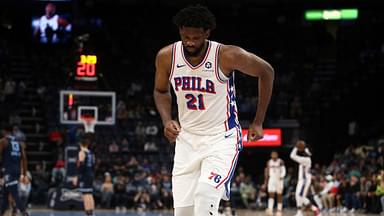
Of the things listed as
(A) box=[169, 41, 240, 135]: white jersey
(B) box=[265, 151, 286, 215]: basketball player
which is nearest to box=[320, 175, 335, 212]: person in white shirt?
(B) box=[265, 151, 286, 215]: basketball player

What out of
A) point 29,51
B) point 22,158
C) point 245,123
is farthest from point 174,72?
point 29,51

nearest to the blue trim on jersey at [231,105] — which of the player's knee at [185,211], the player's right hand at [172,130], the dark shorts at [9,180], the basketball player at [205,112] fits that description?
the basketball player at [205,112]

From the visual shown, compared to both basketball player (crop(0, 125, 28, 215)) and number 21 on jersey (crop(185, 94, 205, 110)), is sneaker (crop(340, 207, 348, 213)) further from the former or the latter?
number 21 on jersey (crop(185, 94, 205, 110))

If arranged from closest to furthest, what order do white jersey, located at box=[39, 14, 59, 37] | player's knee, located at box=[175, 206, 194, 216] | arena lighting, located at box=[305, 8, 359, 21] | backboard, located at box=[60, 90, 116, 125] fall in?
player's knee, located at box=[175, 206, 194, 216]
backboard, located at box=[60, 90, 116, 125]
white jersey, located at box=[39, 14, 59, 37]
arena lighting, located at box=[305, 8, 359, 21]

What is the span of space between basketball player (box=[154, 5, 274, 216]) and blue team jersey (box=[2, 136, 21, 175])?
8.58 m

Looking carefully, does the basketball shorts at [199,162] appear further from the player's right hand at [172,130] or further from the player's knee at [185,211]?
the player's right hand at [172,130]

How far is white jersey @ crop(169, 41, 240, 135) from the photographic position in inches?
247

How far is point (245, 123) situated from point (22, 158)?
46.5 feet

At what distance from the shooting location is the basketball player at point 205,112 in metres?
6.20

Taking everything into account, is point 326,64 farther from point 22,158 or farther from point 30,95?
point 22,158

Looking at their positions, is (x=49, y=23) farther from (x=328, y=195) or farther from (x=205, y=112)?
(x=205, y=112)

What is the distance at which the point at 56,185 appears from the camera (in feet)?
79.0

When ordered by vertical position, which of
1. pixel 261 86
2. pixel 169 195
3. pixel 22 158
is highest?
pixel 261 86

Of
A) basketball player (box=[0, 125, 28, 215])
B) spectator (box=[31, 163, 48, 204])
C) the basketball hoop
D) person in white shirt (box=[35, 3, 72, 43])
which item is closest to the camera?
basketball player (box=[0, 125, 28, 215])
